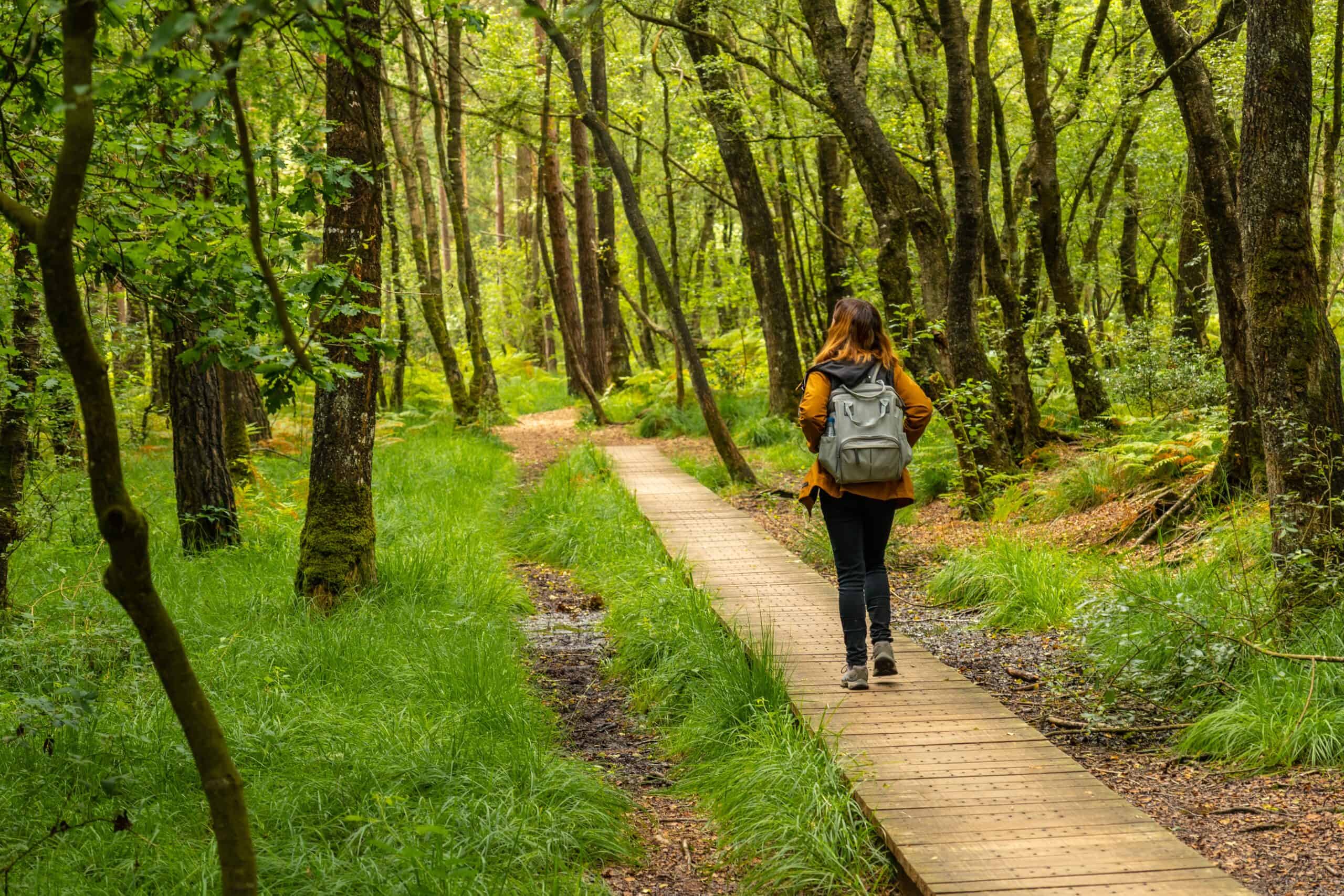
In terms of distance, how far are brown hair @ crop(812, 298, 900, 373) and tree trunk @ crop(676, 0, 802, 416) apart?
810cm

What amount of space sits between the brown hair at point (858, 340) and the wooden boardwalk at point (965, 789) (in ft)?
5.86

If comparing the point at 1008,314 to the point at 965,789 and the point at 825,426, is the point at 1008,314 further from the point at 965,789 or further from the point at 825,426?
the point at 965,789

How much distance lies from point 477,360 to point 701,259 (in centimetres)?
1294

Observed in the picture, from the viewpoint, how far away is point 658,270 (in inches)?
501

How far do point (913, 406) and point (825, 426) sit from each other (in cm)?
54

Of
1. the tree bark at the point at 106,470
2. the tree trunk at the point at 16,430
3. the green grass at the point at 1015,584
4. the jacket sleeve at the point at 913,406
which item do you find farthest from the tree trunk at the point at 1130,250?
the tree bark at the point at 106,470

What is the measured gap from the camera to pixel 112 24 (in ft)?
10.8

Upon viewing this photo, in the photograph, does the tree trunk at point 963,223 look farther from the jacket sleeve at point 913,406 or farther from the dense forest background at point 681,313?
the jacket sleeve at point 913,406

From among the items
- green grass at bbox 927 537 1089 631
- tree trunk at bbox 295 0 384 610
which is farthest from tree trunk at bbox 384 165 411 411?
green grass at bbox 927 537 1089 631

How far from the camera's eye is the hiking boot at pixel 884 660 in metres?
5.81

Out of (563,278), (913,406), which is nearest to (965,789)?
(913,406)

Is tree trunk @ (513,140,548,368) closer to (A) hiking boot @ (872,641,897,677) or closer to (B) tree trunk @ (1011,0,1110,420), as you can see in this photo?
(B) tree trunk @ (1011,0,1110,420)

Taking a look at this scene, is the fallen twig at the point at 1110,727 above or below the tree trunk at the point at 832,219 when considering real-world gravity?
below

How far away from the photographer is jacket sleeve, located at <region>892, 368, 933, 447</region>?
5770 mm
